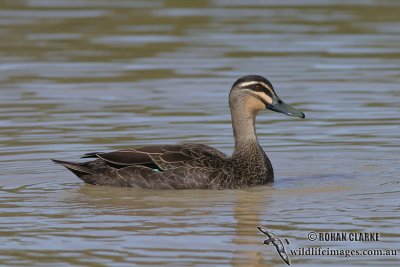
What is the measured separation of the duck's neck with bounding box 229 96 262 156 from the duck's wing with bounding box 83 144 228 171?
0.61 meters

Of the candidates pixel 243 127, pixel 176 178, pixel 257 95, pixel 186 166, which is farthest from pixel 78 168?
pixel 257 95

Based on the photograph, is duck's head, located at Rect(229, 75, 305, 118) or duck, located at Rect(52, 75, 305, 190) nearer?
duck, located at Rect(52, 75, 305, 190)

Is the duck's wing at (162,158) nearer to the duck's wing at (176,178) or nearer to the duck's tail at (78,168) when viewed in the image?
the duck's wing at (176,178)

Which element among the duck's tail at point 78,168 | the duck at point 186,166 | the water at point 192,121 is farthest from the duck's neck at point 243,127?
the duck's tail at point 78,168

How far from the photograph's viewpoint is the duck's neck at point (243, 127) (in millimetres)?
14938

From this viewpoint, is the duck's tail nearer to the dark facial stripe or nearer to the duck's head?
the duck's head

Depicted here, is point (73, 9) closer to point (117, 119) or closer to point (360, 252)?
point (117, 119)

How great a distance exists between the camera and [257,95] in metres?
14.9

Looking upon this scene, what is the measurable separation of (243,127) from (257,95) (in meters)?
0.42

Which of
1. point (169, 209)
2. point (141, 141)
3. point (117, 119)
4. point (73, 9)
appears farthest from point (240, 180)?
point (73, 9)

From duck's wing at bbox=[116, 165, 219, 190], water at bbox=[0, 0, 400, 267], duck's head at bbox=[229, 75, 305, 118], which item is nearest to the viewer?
water at bbox=[0, 0, 400, 267]

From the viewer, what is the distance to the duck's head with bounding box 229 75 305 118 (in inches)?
584

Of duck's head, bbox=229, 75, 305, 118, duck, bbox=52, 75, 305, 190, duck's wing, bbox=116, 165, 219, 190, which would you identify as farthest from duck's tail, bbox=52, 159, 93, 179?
duck's head, bbox=229, 75, 305, 118

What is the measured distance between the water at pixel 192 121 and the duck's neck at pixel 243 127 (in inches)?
22.1
